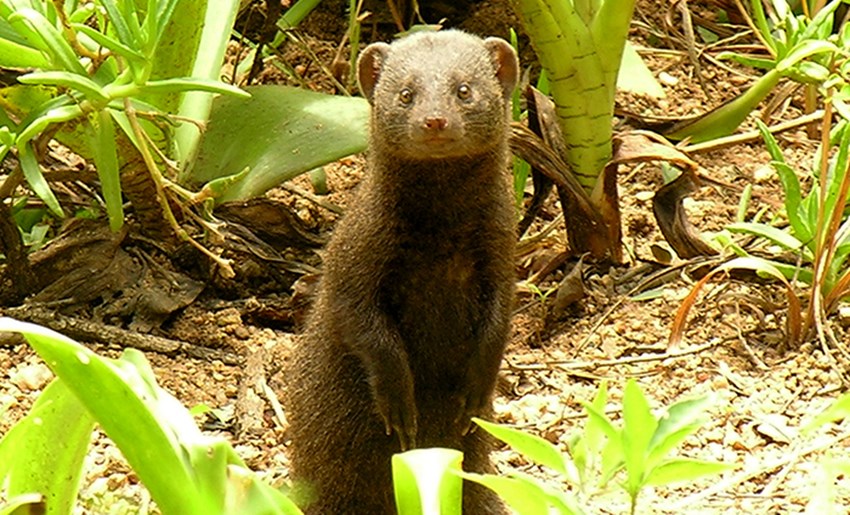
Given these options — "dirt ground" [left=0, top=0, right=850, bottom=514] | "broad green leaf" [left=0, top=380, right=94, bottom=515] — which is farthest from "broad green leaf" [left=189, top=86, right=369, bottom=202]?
"broad green leaf" [left=0, top=380, right=94, bottom=515]

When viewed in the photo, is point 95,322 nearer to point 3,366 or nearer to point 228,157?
point 3,366

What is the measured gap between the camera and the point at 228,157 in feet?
11.2

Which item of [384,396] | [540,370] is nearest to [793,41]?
[540,370]

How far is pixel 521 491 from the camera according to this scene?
4.24 ft

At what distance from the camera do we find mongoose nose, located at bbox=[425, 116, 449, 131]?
7.98ft

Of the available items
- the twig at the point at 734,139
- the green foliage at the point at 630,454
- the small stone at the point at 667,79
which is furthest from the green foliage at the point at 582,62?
the green foliage at the point at 630,454

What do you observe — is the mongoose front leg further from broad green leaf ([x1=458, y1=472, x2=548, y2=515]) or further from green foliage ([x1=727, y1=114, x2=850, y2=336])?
broad green leaf ([x1=458, y1=472, x2=548, y2=515])

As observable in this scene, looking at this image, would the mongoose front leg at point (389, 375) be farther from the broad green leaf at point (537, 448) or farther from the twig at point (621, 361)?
the broad green leaf at point (537, 448)

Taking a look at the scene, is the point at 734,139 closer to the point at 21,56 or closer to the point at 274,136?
the point at 274,136

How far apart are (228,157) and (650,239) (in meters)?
1.22

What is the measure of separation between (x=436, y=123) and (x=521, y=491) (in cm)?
123

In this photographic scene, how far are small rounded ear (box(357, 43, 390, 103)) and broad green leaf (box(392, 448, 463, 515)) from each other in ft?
4.50

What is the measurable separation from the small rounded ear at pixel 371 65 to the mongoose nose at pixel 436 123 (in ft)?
1.01

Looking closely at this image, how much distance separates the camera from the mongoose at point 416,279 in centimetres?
255
